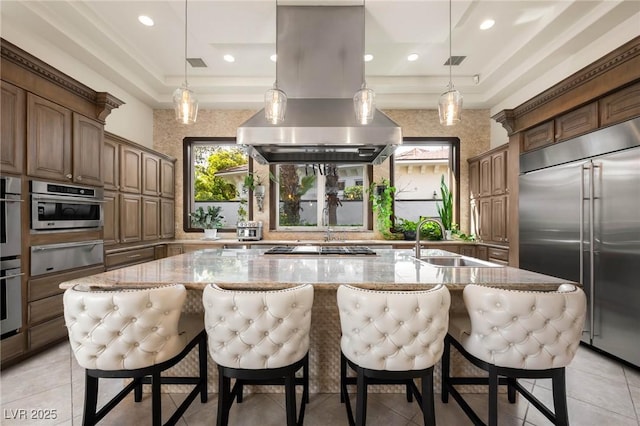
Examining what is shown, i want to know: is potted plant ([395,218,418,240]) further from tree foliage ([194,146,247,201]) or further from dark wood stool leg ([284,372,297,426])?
dark wood stool leg ([284,372,297,426])

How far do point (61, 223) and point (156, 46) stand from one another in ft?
7.28

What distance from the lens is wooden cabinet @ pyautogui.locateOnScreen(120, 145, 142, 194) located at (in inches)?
146

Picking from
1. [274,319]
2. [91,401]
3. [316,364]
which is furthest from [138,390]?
[274,319]

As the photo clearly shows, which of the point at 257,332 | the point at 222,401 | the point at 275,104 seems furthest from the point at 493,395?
A: the point at 275,104

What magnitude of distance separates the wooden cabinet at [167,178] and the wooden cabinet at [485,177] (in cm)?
481

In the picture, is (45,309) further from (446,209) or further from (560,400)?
(446,209)

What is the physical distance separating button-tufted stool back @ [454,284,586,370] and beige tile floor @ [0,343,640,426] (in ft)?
2.13

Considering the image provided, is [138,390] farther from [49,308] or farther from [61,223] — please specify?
[61,223]

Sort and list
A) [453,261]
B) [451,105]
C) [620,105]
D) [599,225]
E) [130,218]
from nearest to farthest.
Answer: [451,105], [620,105], [599,225], [453,261], [130,218]

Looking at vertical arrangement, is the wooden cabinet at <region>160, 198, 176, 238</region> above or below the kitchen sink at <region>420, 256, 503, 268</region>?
above

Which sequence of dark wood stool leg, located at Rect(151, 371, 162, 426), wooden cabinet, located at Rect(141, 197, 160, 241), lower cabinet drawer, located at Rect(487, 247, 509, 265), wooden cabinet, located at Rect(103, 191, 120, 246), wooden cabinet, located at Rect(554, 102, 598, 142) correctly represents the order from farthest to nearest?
wooden cabinet, located at Rect(141, 197, 160, 241)
lower cabinet drawer, located at Rect(487, 247, 509, 265)
wooden cabinet, located at Rect(103, 191, 120, 246)
wooden cabinet, located at Rect(554, 102, 598, 142)
dark wood stool leg, located at Rect(151, 371, 162, 426)

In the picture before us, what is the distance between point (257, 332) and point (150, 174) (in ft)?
12.3

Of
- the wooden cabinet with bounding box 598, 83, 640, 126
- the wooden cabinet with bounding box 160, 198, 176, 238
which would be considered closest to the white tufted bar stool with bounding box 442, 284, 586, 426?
the wooden cabinet with bounding box 598, 83, 640, 126

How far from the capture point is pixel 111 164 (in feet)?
11.6
